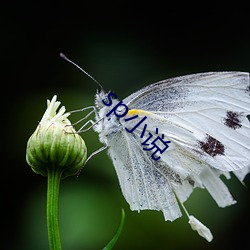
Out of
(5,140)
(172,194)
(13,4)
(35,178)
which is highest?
(13,4)

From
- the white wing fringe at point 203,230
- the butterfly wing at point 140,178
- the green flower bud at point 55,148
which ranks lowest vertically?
the white wing fringe at point 203,230

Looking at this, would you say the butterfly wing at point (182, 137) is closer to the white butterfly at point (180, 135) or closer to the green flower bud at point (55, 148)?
the white butterfly at point (180, 135)

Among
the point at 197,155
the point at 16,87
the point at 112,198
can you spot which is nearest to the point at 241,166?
the point at 197,155

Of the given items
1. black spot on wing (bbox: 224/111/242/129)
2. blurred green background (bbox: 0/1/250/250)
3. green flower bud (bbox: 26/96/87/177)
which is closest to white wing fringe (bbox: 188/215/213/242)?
black spot on wing (bbox: 224/111/242/129)

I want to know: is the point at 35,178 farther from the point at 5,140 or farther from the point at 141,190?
the point at 141,190

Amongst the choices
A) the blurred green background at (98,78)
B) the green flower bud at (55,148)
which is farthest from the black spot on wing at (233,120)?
the blurred green background at (98,78)

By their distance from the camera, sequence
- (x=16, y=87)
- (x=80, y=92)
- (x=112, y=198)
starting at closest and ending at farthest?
(x=112, y=198)
(x=80, y=92)
(x=16, y=87)

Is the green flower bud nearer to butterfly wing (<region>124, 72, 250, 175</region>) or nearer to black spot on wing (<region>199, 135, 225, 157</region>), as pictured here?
butterfly wing (<region>124, 72, 250, 175</region>)

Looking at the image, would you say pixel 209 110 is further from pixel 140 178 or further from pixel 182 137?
pixel 140 178
